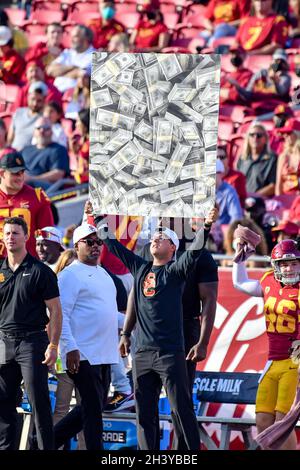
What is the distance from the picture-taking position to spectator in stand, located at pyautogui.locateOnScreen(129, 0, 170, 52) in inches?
638

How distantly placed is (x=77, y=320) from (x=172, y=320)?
861mm

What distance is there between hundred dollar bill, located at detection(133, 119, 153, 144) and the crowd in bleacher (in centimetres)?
265

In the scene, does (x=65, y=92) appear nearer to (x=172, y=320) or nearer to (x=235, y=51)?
(x=235, y=51)

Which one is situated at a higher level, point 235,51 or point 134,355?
point 235,51

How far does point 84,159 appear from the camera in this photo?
1386 cm

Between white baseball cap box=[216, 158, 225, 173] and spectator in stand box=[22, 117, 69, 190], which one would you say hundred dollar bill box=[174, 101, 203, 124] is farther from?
spectator in stand box=[22, 117, 69, 190]

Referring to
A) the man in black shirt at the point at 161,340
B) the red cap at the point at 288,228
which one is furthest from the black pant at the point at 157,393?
the red cap at the point at 288,228

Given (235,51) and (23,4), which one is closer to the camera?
(235,51)

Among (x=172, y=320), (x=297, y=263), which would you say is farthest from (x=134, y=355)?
(x=297, y=263)

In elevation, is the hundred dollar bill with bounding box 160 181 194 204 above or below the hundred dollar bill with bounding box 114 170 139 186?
below

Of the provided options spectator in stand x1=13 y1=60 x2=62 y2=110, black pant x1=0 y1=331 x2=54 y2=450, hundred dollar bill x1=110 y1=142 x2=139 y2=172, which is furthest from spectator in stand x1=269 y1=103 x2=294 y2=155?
black pant x1=0 y1=331 x2=54 y2=450

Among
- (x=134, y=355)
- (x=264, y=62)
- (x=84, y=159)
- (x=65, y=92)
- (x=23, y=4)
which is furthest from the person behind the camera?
(x=23, y=4)
